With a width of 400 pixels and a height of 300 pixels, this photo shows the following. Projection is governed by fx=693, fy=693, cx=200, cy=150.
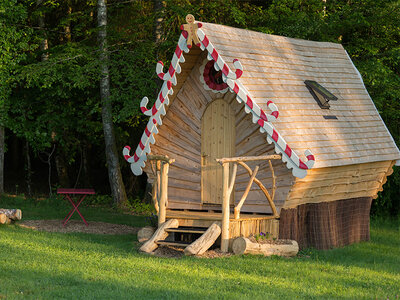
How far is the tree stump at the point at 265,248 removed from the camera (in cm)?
1291

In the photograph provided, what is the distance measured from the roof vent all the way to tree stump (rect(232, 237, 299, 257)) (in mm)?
3398

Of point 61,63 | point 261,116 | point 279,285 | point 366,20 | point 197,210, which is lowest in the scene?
point 279,285

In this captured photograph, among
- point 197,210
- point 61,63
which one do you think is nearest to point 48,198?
point 61,63

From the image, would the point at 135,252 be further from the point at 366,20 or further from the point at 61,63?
the point at 366,20

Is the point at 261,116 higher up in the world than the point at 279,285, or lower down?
higher up

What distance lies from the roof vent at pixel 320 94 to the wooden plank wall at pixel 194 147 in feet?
6.64

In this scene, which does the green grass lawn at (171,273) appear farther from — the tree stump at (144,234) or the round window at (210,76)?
the round window at (210,76)

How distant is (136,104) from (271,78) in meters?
5.96

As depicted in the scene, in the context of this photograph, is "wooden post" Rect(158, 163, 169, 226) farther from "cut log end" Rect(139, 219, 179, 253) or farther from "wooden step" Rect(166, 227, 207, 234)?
"wooden step" Rect(166, 227, 207, 234)

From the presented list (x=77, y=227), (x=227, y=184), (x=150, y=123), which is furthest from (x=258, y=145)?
(x=77, y=227)

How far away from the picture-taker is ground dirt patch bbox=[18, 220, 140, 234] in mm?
16312

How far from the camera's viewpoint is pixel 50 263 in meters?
11.9

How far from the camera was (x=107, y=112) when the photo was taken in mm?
21016

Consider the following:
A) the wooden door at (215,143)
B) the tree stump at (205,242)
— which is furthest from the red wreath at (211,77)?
the tree stump at (205,242)
